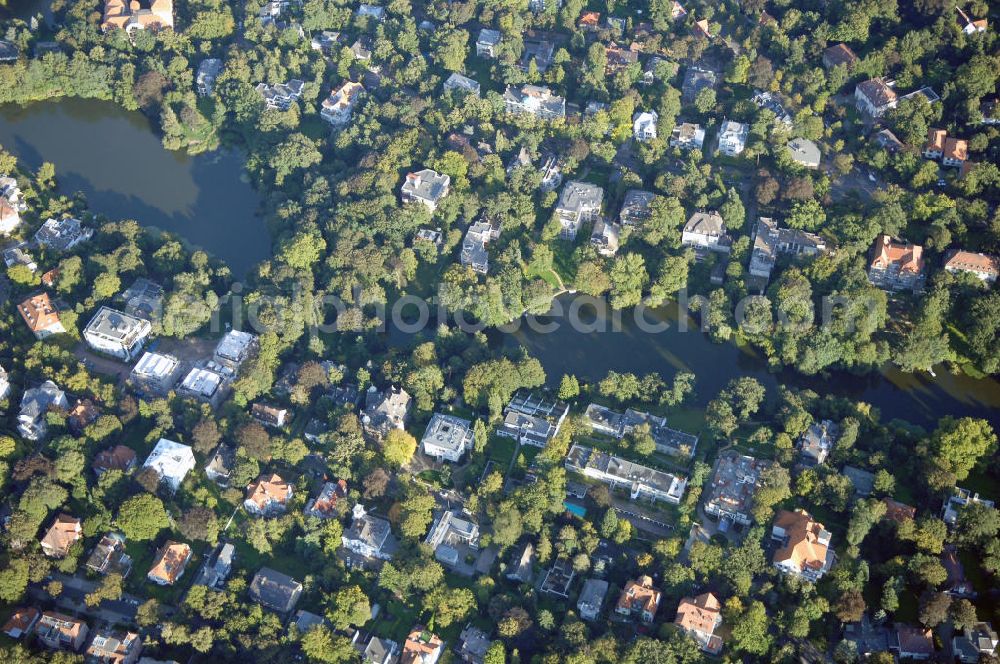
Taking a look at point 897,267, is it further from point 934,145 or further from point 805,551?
point 805,551

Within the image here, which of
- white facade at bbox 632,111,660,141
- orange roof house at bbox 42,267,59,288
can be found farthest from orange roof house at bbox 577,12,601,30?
orange roof house at bbox 42,267,59,288

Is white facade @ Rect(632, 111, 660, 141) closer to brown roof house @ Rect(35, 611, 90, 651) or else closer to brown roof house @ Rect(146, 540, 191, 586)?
brown roof house @ Rect(146, 540, 191, 586)

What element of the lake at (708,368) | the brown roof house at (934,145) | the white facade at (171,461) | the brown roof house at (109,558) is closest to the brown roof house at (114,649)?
the brown roof house at (109,558)

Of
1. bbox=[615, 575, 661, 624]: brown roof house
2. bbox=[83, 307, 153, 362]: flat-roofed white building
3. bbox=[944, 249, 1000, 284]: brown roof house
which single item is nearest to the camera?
bbox=[615, 575, 661, 624]: brown roof house

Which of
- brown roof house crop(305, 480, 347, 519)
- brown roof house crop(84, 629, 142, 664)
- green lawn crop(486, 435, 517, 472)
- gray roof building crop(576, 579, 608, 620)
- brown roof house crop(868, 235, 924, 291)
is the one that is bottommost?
brown roof house crop(84, 629, 142, 664)

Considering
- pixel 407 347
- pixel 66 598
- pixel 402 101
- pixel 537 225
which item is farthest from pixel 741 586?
pixel 402 101

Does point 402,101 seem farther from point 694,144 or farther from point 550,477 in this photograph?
point 550,477

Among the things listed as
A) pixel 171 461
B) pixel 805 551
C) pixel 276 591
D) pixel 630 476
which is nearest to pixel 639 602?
pixel 630 476
